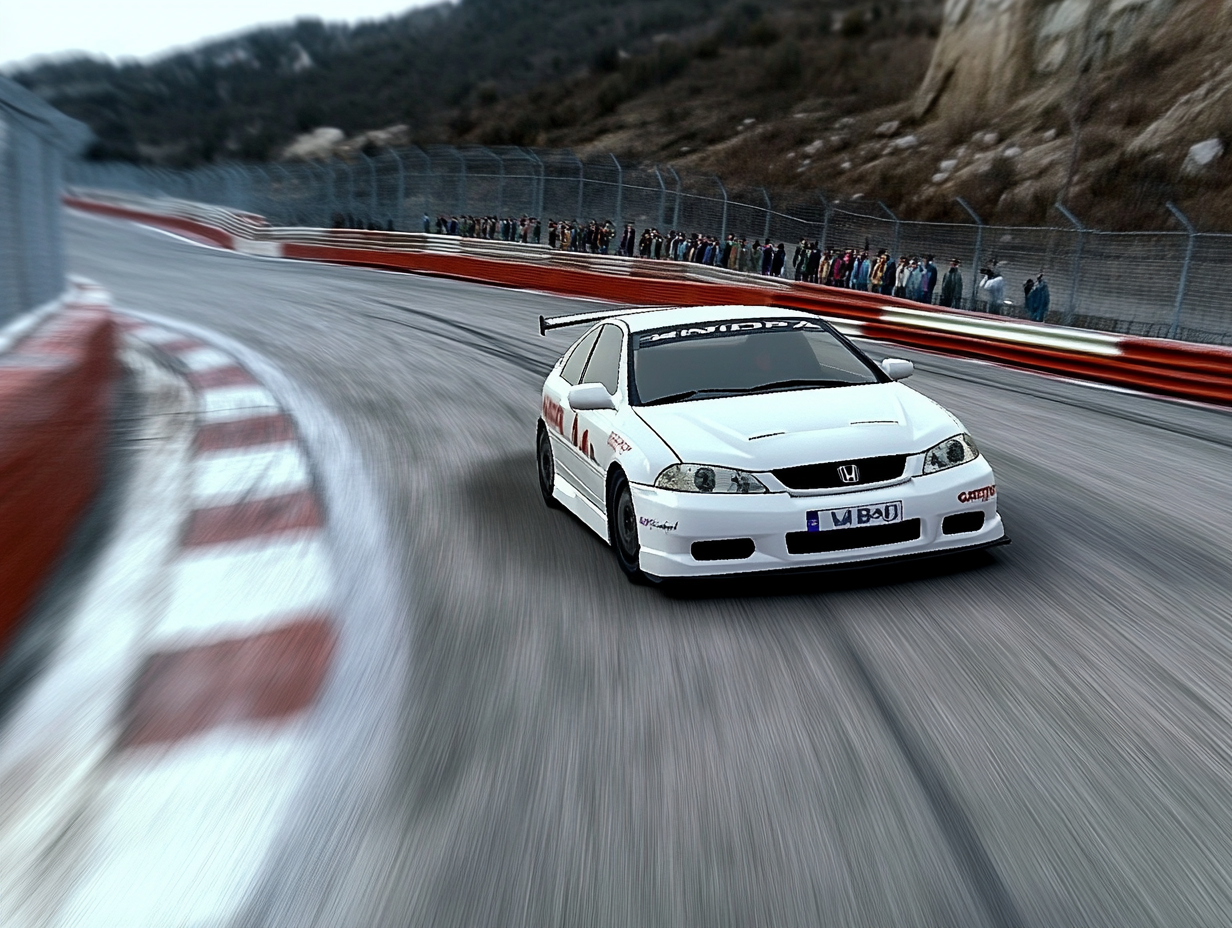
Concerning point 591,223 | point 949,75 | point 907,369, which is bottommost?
point 591,223

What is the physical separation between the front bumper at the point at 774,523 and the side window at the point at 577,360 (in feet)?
7.22

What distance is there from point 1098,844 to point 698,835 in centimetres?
103

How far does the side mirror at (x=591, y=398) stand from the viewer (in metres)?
6.70

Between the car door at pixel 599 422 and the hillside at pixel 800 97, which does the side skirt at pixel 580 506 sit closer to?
the car door at pixel 599 422

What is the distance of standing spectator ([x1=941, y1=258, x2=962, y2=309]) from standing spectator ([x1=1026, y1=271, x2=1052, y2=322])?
185 centimetres

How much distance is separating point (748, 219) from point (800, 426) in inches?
1019

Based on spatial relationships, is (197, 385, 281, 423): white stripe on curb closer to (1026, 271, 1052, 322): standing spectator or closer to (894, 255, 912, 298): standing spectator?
(1026, 271, 1052, 322): standing spectator

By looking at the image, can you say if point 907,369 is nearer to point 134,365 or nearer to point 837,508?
point 837,508

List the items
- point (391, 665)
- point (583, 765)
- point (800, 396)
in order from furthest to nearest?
point (800, 396)
point (391, 665)
point (583, 765)

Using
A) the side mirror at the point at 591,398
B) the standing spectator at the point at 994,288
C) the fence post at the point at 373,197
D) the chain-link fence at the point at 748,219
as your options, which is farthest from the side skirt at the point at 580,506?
the fence post at the point at 373,197

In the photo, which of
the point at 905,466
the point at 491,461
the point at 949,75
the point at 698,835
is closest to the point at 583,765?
the point at 698,835

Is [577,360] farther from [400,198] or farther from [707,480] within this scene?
[400,198]

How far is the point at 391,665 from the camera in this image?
4.93 meters

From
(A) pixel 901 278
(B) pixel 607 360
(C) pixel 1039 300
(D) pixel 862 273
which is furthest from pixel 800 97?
(B) pixel 607 360
